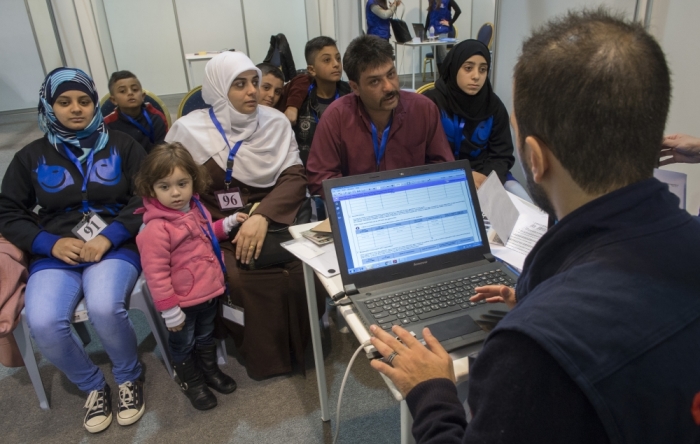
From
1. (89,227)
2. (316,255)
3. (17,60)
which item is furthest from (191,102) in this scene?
(17,60)

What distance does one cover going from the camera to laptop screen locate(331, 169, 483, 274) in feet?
3.73

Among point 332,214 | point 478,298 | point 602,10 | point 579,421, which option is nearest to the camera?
point 579,421

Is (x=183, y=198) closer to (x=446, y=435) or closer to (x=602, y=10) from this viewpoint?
(x=446, y=435)

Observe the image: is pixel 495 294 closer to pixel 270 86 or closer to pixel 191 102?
pixel 270 86

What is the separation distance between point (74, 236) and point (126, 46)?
5741 mm

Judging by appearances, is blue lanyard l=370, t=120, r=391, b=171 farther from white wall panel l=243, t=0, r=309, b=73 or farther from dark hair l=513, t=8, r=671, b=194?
white wall panel l=243, t=0, r=309, b=73

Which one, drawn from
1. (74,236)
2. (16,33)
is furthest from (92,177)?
(16,33)

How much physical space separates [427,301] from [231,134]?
1.39m

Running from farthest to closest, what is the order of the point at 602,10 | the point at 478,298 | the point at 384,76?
1. the point at 384,76
2. the point at 478,298
3. the point at 602,10

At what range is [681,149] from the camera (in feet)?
4.72

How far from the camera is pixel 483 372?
584mm

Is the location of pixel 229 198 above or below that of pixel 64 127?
below

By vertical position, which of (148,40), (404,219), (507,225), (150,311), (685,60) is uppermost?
(148,40)

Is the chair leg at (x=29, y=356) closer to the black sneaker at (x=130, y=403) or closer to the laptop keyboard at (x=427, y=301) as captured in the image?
the black sneaker at (x=130, y=403)
